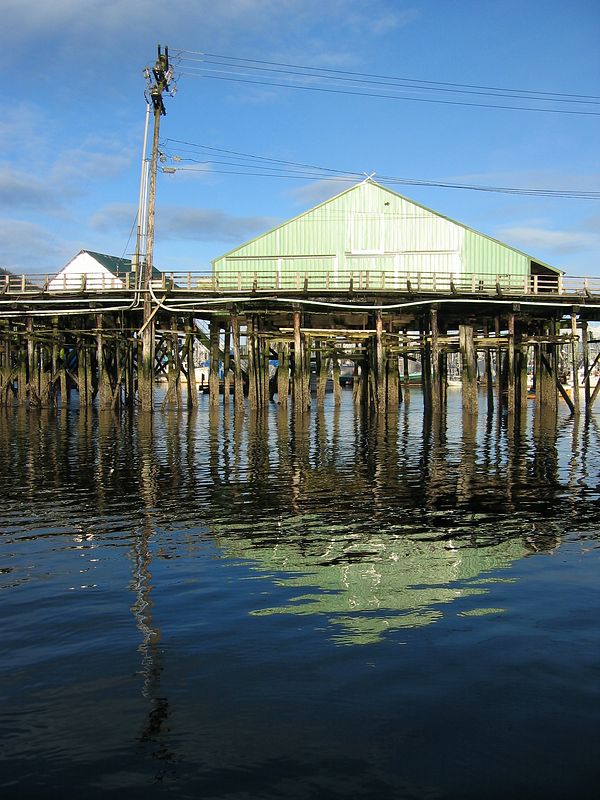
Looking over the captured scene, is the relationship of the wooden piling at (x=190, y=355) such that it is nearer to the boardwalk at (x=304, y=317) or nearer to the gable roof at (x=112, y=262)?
the boardwalk at (x=304, y=317)

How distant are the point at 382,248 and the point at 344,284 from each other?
3.48m

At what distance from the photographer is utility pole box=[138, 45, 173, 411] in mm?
38375

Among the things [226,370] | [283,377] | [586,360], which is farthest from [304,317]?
[586,360]

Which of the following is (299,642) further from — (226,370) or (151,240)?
(226,370)

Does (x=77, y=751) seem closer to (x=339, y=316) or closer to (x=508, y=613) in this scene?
(x=508, y=613)

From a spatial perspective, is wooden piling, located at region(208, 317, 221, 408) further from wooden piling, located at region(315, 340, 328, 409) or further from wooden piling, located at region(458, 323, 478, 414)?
wooden piling, located at region(458, 323, 478, 414)

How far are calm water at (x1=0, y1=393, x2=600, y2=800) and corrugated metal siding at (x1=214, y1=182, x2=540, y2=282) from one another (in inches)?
1116

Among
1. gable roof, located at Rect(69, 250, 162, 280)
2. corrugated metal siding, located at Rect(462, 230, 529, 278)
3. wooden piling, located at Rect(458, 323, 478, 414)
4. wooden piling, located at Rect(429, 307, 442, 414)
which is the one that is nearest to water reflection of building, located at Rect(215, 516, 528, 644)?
wooden piling, located at Rect(429, 307, 442, 414)

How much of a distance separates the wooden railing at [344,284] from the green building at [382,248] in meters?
0.12

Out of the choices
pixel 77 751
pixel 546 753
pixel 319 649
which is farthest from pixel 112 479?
pixel 546 753

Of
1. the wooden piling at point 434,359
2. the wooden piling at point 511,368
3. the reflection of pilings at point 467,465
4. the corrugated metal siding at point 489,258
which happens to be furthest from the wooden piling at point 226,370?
the wooden piling at point 511,368

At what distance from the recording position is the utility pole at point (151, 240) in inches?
1511

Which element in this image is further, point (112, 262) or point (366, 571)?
point (112, 262)

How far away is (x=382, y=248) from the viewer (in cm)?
4278
